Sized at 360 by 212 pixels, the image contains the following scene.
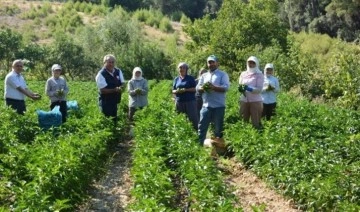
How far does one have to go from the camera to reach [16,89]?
9.59 meters

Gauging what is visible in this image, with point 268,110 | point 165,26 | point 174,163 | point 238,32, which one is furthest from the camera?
point 165,26

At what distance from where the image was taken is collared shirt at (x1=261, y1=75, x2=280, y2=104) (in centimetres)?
1059

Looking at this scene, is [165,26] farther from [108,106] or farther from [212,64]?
[212,64]

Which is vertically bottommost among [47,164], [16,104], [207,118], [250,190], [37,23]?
[250,190]

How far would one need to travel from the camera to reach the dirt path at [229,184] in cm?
682

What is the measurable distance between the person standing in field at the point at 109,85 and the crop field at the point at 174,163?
1.48ft

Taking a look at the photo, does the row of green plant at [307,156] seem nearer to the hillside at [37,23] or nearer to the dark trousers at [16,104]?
the dark trousers at [16,104]

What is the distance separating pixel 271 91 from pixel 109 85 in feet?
11.1

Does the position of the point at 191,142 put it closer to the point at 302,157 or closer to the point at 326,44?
the point at 302,157

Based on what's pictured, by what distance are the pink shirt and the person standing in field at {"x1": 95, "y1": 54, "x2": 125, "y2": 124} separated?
248 cm

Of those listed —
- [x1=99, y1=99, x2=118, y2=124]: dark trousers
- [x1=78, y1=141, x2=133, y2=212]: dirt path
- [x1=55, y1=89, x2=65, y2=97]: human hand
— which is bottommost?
[x1=78, y1=141, x2=133, y2=212]: dirt path

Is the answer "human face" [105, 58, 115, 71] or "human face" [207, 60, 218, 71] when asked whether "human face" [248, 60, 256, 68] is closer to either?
"human face" [207, 60, 218, 71]

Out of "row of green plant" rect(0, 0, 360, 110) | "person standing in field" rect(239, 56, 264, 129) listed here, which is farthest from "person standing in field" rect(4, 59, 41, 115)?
"row of green plant" rect(0, 0, 360, 110)

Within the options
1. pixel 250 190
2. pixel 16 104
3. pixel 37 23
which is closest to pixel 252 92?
pixel 250 190
